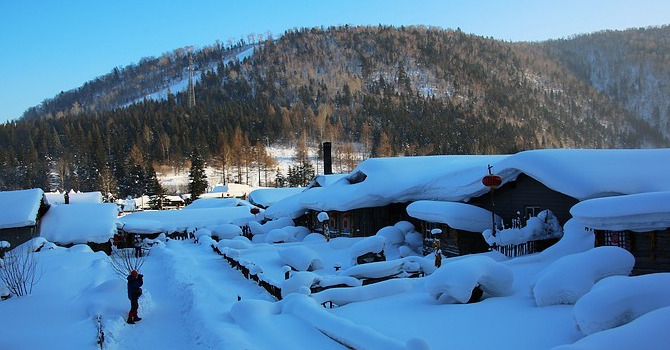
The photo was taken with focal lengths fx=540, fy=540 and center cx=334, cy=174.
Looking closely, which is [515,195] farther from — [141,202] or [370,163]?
[141,202]

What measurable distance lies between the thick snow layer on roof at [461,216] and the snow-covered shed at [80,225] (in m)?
21.9

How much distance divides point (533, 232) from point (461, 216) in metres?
3.26

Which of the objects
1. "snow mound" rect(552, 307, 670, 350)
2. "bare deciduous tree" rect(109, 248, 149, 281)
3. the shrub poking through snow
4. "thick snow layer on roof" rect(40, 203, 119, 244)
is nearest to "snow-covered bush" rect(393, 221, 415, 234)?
the shrub poking through snow

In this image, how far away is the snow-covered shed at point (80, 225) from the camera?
33156 mm

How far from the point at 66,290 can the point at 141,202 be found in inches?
2365

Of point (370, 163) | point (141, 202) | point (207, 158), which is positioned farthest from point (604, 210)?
point (207, 158)

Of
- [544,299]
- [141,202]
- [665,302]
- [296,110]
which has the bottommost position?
[141,202]

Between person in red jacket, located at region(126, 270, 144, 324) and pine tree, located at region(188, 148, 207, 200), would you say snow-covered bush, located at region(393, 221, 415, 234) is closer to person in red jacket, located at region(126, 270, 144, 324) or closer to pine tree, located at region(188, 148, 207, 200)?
person in red jacket, located at region(126, 270, 144, 324)

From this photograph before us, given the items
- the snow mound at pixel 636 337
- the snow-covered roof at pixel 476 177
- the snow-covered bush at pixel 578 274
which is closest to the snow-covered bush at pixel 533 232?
the snow-covered roof at pixel 476 177

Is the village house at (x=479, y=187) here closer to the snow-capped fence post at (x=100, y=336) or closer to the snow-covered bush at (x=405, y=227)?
the snow-covered bush at (x=405, y=227)

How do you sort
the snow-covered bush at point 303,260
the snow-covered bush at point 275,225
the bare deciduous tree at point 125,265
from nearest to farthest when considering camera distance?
1. the bare deciduous tree at point 125,265
2. the snow-covered bush at point 303,260
3. the snow-covered bush at point 275,225

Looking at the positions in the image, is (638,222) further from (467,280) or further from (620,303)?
(620,303)

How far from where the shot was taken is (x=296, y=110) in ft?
452

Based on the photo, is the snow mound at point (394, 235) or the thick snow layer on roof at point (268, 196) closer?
the snow mound at point (394, 235)
